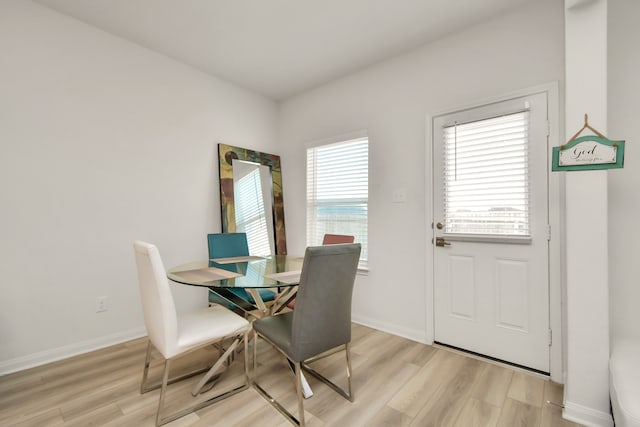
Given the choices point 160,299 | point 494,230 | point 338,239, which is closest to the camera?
point 160,299

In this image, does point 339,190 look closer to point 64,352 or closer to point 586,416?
point 586,416

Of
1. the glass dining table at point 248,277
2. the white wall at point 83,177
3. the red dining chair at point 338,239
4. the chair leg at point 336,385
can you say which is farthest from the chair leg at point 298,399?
the white wall at point 83,177

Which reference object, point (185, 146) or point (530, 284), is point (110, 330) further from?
point (530, 284)

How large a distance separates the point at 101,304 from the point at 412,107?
3360 millimetres

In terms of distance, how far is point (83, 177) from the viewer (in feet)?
8.25

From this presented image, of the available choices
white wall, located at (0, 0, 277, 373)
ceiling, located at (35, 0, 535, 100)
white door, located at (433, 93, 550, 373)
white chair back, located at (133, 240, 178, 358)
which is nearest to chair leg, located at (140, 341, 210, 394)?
white chair back, located at (133, 240, 178, 358)

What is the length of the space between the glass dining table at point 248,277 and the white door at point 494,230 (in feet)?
4.58

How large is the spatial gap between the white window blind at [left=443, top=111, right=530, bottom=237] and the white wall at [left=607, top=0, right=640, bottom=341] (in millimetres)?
475

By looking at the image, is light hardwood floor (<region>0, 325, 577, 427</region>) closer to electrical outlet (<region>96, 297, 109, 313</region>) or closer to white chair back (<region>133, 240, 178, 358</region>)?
electrical outlet (<region>96, 297, 109, 313</region>)

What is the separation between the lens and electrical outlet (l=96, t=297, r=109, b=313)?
2.59 meters

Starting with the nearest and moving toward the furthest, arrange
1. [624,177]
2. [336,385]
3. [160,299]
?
[160,299] → [624,177] → [336,385]

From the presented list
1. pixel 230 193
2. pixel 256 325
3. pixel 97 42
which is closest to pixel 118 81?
pixel 97 42

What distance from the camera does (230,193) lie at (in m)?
3.48

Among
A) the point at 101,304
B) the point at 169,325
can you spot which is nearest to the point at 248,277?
the point at 169,325
